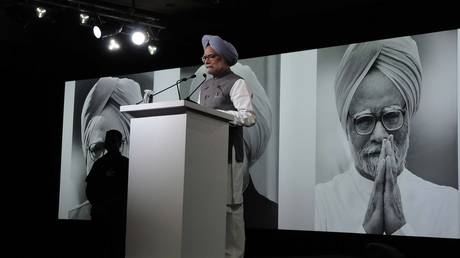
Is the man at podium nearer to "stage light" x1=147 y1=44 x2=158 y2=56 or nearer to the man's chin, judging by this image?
the man's chin

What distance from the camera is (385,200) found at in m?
4.25

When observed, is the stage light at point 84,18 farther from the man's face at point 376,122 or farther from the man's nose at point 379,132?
the man's nose at point 379,132

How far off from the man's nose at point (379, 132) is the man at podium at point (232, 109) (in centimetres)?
145

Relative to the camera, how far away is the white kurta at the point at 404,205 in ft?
13.1

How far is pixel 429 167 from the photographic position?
13.3ft

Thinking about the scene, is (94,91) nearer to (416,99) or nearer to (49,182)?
(49,182)

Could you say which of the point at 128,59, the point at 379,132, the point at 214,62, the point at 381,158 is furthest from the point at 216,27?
the point at 214,62

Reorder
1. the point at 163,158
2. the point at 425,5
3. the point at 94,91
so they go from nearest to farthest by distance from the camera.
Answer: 1. the point at 163,158
2. the point at 425,5
3. the point at 94,91

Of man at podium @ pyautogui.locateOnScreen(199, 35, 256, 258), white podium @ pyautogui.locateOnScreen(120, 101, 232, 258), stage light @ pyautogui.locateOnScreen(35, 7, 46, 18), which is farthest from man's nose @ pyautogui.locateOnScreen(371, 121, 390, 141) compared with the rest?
stage light @ pyautogui.locateOnScreen(35, 7, 46, 18)

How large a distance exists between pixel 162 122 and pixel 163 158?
0.17m

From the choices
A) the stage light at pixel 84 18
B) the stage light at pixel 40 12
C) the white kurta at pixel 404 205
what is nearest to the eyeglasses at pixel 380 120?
the white kurta at pixel 404 205

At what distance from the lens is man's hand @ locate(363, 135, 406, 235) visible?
419 centimetres

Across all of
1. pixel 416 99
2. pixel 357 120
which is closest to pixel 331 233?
pixel 357 120

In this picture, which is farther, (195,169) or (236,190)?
(236,190)
